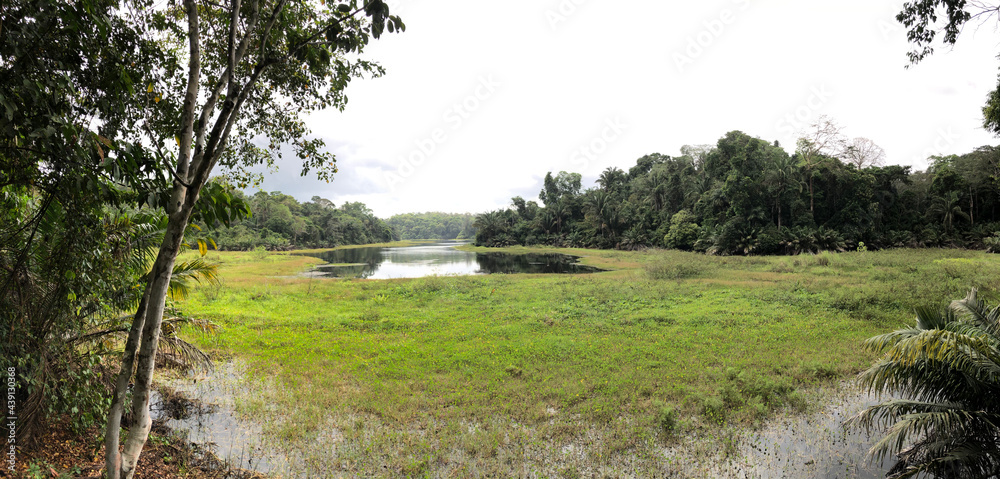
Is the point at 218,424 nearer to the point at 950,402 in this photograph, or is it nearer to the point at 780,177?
the point at 950,402

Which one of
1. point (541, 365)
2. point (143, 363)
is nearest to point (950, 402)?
point (541, 365)

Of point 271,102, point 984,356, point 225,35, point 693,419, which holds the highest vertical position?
point 225,35

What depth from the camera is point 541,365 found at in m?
8.22

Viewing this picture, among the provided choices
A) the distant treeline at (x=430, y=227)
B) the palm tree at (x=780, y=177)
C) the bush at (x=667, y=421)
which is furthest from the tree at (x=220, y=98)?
the distant treeline at (x=430, y=227)

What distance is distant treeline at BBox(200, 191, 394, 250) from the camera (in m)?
54.3

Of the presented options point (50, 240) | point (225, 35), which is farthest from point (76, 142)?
point (225, 35)

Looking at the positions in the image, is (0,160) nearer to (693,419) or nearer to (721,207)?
(693,419)

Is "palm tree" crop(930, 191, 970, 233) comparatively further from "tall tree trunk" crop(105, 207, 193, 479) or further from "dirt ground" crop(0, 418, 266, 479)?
"tall tree trunk" crop(105, 207, 193, 479)

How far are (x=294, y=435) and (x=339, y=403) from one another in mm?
1029

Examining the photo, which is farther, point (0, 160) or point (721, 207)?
point (721, 207)

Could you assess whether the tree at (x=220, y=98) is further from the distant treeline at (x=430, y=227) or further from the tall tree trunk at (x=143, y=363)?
the distant treeline at (x=430, y=227)

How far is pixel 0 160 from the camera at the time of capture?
2.73 metres

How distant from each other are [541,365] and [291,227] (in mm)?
68045

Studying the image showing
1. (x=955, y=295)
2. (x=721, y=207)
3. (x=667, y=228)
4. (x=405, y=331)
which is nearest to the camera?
(x=405, y=331)
